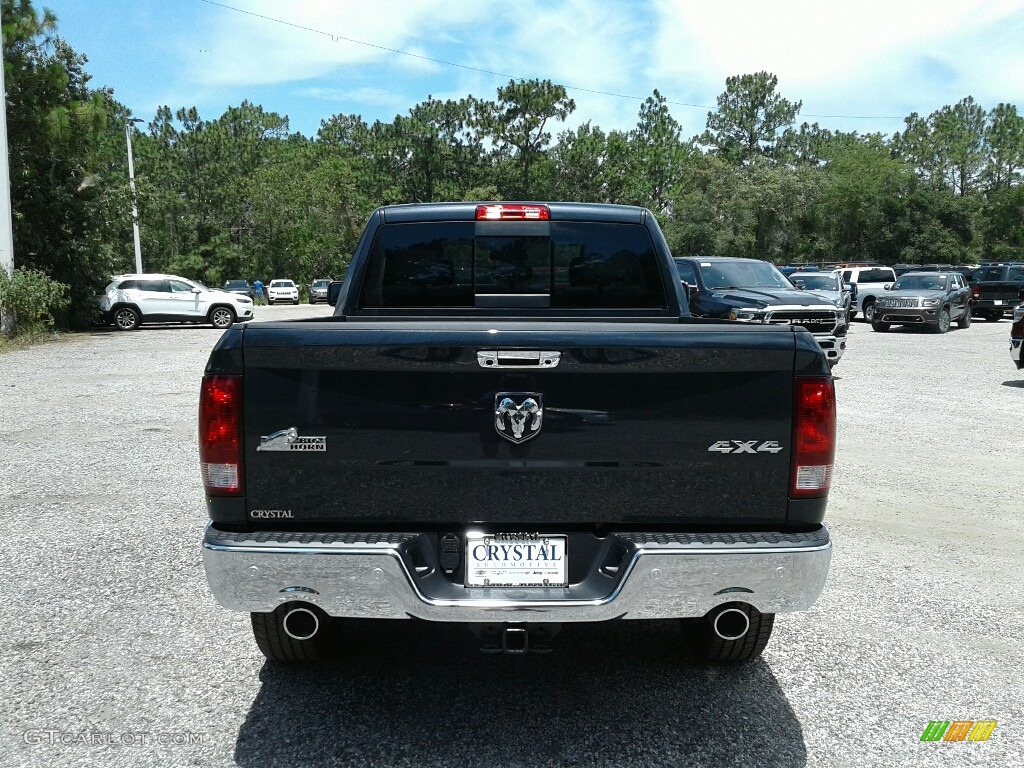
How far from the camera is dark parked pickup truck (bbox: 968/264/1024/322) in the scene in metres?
29.5

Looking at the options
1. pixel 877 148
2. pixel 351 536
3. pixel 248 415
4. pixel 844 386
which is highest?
pixel 877 148

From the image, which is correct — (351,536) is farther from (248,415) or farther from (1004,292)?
(1004,292)

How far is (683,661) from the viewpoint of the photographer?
12.9ft

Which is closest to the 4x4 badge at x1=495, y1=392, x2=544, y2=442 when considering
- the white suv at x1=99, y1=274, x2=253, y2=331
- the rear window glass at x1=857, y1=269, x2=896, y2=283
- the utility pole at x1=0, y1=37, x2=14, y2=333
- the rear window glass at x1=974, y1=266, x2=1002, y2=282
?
the utility pole at x1=0, y1=37, x2=14, y2=333

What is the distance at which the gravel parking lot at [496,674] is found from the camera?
10.5ft

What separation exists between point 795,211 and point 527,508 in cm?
6470

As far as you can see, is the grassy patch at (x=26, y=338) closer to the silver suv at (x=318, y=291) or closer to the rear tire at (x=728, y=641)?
the rear tire at (x=728, y=641)

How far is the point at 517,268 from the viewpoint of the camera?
4637 millimetres

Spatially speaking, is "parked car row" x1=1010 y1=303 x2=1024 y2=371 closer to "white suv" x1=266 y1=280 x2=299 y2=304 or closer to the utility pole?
the utility pole

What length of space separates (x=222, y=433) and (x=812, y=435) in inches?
78.8

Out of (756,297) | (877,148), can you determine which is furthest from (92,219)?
(877,148)

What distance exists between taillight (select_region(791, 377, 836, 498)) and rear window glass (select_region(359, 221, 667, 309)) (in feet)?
5.52

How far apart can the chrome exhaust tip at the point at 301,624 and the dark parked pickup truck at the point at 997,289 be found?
31183 mm

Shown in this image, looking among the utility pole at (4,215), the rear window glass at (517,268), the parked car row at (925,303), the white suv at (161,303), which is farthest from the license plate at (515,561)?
the white suv at (161,303)
